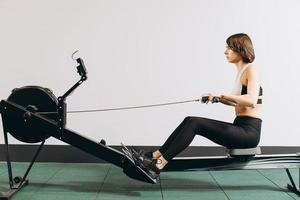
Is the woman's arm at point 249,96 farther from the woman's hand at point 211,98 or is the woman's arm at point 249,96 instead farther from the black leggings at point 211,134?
the black leggings at point 211,134

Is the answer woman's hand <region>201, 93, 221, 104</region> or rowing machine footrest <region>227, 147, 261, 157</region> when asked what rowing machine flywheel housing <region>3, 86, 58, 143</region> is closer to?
woman's hand <region>201, 93, 221, 104</region>

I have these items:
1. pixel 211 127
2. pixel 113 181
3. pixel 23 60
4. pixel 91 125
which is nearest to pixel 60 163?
pixel 91 125

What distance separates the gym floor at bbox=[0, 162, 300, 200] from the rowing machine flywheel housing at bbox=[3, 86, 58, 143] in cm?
51

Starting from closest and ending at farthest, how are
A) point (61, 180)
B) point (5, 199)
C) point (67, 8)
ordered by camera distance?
point (5, 199) → point (61, 180) → point (67, 8)

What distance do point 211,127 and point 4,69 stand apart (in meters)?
2.41

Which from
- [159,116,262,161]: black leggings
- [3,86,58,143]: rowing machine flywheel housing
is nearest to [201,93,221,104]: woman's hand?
[159,116,262,161]: black leggings

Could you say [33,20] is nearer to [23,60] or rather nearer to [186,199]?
[23,60]

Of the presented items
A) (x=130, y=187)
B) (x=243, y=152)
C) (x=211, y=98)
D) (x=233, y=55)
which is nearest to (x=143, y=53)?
(x=233, y=55)

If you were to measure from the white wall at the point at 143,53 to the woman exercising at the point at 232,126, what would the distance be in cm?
104

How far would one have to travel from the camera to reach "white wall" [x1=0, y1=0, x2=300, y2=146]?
4098mm

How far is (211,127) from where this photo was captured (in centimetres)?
298

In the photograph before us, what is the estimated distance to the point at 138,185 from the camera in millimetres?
3398

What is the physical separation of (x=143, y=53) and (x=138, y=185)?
1445mm

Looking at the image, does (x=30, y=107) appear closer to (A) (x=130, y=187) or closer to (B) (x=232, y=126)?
(A) (x=130, y=187)
